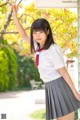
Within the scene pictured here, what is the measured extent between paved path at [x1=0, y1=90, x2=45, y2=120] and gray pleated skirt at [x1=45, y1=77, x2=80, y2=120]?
6370 mm

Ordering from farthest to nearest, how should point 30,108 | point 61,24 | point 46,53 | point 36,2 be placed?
point 30,108 < point 61,24 < point 36,2 < point 46,53

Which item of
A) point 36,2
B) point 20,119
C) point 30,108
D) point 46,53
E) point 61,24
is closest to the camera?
point 46,53

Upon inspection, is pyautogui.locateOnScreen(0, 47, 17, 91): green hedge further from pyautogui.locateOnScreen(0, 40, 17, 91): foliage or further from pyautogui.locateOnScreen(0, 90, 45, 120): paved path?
pyautogui.locateOnScreen(0, 90, 45, 120): paved path

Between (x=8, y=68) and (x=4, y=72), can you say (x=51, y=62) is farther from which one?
(x=8, y=68)

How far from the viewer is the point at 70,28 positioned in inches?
262

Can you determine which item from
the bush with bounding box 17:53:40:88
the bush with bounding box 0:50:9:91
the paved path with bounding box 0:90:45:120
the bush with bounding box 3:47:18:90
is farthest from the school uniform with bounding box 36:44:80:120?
the bush with bounding box 17:53:40:88

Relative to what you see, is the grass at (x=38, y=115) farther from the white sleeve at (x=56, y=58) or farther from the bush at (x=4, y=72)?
the white sleeve at (x=56, y=58)

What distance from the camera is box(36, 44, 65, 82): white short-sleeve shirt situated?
201cm

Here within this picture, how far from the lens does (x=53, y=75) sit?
2.05 meters

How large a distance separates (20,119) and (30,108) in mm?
1077

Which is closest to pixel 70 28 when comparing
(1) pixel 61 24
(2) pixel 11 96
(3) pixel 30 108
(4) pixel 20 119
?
(1) pixel 61 24

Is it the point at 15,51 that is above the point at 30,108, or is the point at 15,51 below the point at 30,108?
above

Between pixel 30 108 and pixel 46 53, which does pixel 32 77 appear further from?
pixel 46 53

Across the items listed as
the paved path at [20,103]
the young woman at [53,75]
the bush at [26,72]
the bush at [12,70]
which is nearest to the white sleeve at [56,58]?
the young woman at [53,75]
